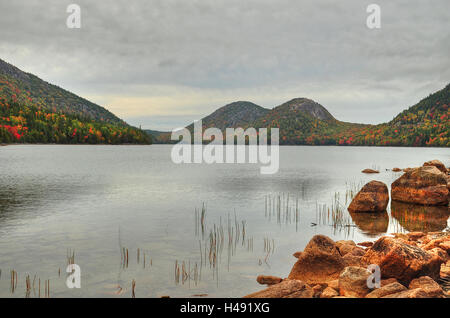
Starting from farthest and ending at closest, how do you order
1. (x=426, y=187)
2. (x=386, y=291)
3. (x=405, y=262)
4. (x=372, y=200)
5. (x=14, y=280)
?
(x=426, y=187), (x=372, y=200), (x=14, y=280), (x=405, y=262), (x=386, y=291)

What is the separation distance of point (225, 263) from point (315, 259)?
476 centimetres

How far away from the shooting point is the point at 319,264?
13750 mm

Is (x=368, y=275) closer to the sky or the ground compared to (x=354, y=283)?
closer to the sky

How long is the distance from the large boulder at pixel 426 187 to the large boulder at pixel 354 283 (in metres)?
24.3

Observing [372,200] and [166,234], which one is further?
[372,200]

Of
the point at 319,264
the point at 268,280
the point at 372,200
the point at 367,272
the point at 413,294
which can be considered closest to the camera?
the point at 413,294

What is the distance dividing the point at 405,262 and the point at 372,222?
15510 mm

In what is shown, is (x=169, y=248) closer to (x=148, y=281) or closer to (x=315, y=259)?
(x=148, y=281)

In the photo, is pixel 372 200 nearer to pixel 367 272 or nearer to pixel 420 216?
pixel 420 216

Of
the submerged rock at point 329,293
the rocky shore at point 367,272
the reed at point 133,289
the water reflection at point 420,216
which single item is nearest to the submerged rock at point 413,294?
the rocky shore at point 367,272

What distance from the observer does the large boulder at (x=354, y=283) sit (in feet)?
36.0

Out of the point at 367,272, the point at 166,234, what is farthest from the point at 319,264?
the point at 166,234

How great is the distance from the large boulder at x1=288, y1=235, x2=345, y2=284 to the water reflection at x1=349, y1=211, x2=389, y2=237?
10.4 meters

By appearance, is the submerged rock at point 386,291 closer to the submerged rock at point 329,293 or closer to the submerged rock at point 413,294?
the submerged rock at point 413,294
